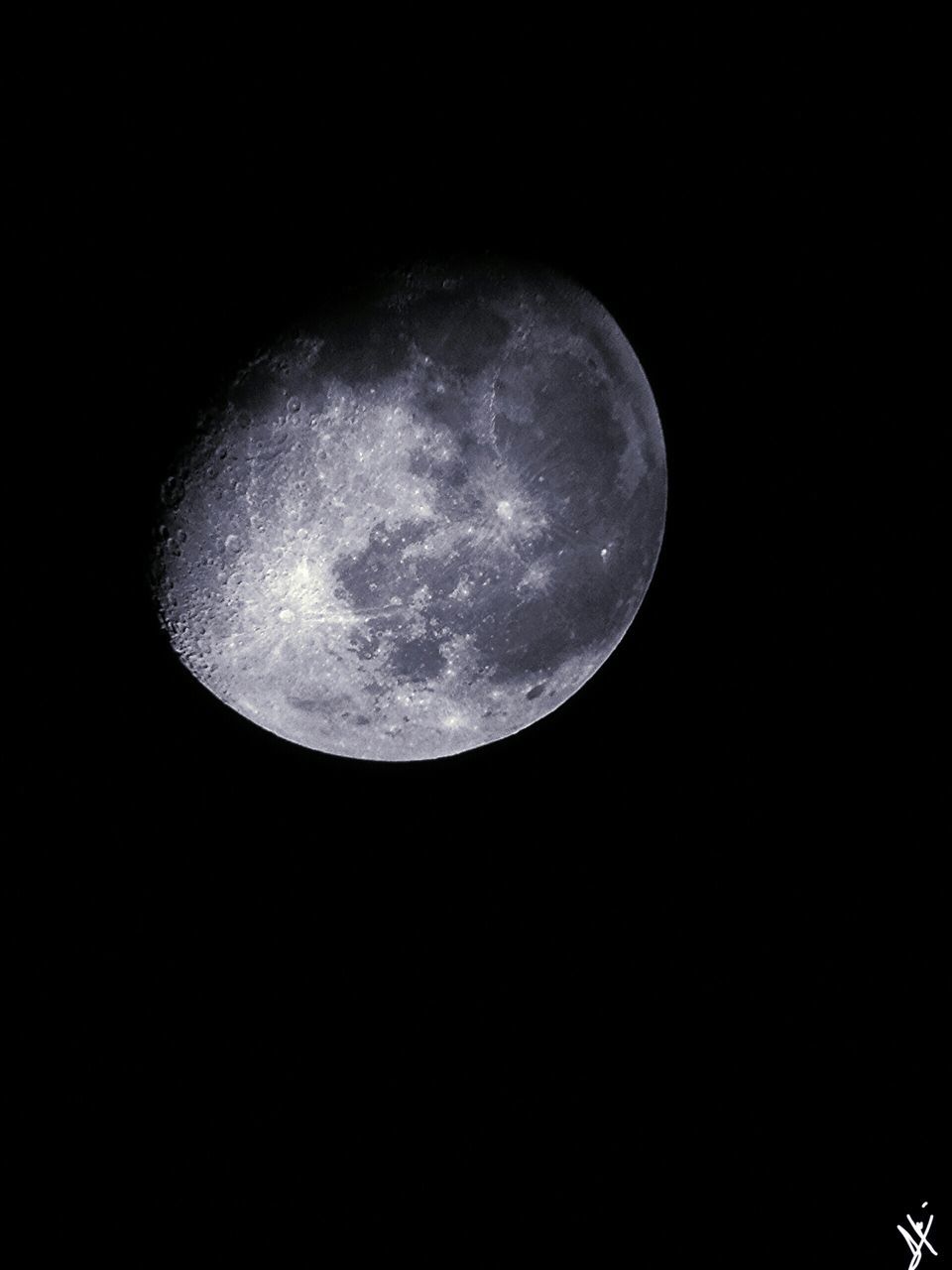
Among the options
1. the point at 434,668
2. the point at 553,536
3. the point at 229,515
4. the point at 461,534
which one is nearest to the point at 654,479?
the point at 553,536

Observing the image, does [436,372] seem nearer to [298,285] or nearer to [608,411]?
[298,285]

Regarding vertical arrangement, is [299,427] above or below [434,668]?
above

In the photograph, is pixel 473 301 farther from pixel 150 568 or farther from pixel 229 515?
pixel 150 568

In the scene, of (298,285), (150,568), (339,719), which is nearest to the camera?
(298,285)

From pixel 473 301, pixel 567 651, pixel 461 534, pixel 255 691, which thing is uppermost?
pixel 473 301

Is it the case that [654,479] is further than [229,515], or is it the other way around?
[654,479]

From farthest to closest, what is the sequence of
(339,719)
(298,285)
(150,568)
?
(339,719), (150,568), (298,285)
